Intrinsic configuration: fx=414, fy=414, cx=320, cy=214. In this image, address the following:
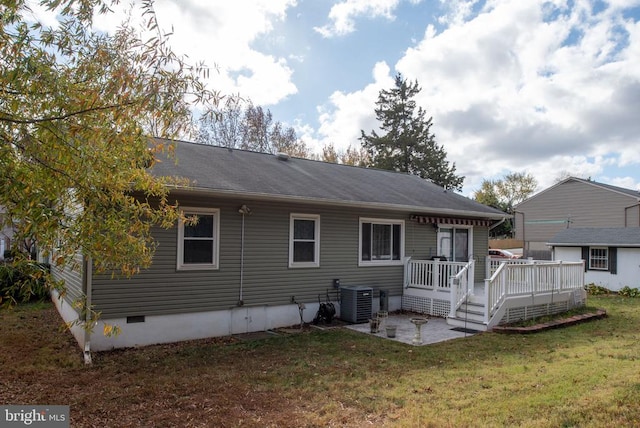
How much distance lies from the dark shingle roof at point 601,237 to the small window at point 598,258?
50 cm

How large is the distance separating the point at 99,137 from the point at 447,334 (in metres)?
7.56

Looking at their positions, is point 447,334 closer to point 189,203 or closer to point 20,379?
point 189,203

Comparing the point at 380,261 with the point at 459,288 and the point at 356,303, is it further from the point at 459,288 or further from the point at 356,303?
the point at 459,288

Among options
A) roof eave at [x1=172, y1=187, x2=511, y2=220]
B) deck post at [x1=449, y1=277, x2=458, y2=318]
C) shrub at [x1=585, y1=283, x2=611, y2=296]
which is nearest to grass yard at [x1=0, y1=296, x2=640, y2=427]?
deck post at [x1=449, y1=277, x2=458, y2=318]

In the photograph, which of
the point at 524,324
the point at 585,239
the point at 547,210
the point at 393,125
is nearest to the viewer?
the point at 524,324

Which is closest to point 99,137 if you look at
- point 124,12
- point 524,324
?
point 124,12

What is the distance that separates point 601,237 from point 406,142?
19.5 m

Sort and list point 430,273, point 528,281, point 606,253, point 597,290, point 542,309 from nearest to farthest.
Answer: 1. point 528,281
2. point 542,309
3. point 430,273
4. point 597,290
5. point 606,253

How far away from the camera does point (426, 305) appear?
425 inches

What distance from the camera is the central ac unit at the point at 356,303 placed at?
952 centimetres

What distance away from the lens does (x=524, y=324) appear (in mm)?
9297

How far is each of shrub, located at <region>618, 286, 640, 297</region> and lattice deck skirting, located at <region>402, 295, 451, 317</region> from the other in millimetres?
9610

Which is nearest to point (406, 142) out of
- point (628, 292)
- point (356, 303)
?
point (628, 292)

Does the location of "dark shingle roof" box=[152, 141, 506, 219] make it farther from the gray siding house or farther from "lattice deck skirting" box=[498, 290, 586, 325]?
"lattice deck skirting" box=[498, 290, 586, 325]
